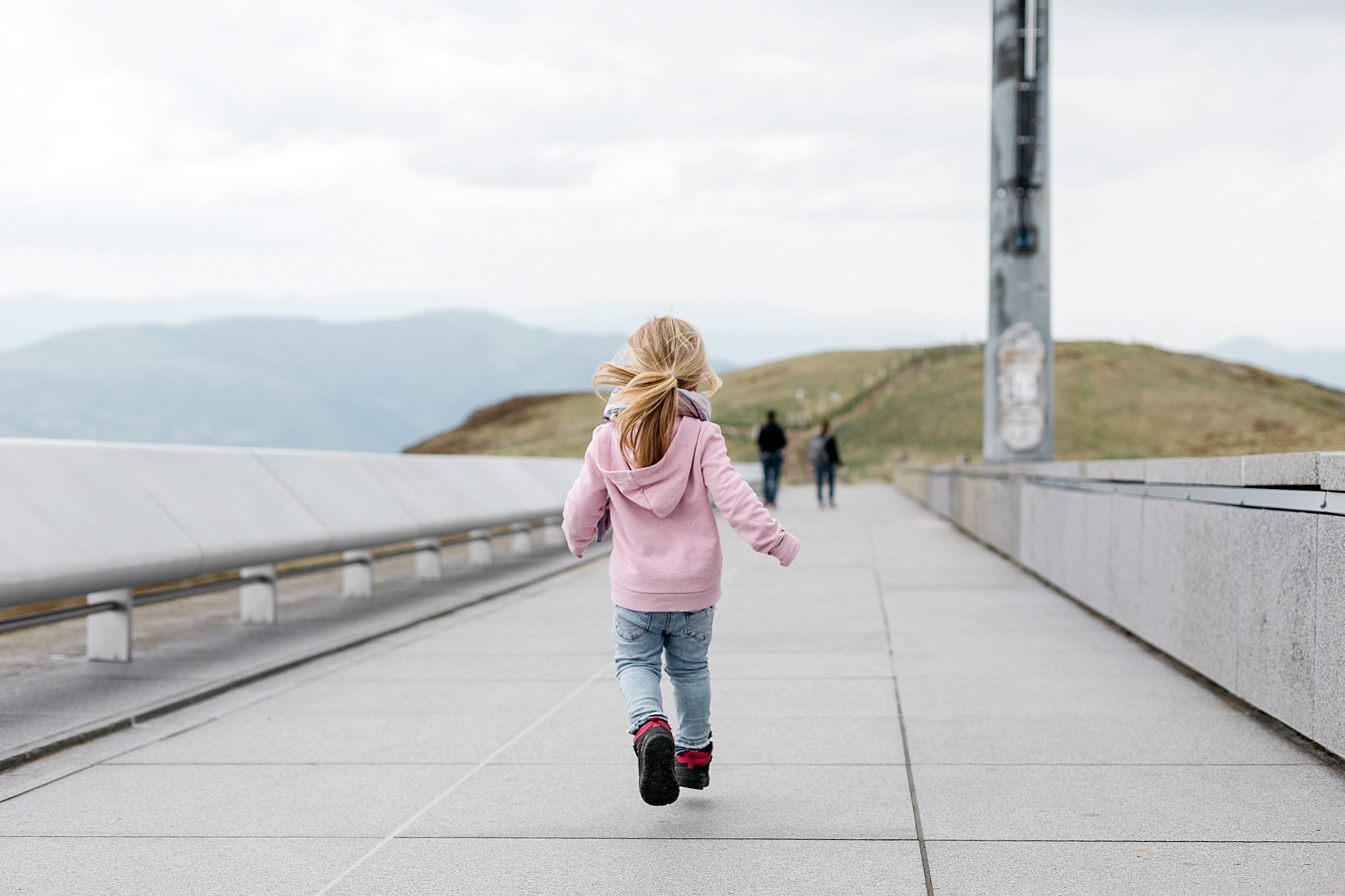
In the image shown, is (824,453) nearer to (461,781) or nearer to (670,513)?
(461,781)

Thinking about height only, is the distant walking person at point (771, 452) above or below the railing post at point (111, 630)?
above

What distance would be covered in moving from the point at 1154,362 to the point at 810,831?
138m

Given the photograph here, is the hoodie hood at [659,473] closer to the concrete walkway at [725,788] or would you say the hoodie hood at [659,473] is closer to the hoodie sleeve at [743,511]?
the hoodie sleeve at [743,511]

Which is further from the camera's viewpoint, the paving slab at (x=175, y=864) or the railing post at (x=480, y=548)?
the railing post at (x=480, y=548)

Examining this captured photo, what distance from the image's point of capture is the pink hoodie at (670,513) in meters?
4.88

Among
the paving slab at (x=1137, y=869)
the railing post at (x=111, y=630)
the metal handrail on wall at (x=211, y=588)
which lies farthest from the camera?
the railing post at (x=111, y=630)

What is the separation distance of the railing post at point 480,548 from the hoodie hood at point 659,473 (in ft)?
33.9

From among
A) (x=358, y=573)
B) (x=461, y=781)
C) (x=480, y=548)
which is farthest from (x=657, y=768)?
(x=480, y=548)

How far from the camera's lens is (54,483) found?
7508 millimetres

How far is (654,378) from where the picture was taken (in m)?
4.83

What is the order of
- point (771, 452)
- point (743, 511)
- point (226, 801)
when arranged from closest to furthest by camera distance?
point (743, 511) → point (226, 801) → point (771, 452)

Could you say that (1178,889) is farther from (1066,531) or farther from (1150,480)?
(1066,531)

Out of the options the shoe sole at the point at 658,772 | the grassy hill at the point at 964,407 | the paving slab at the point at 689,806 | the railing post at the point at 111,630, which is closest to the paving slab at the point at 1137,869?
the paving slab at the point at 689,806

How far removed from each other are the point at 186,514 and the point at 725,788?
452 centimetres
